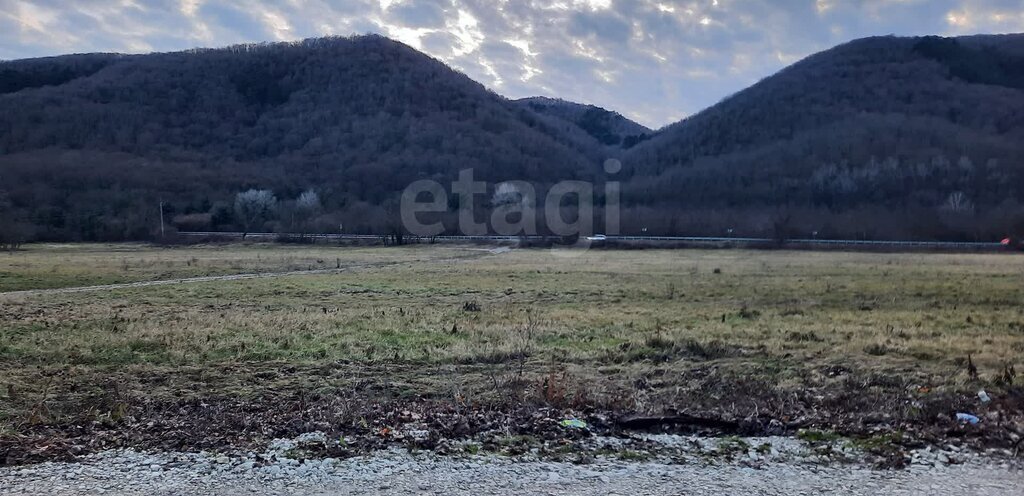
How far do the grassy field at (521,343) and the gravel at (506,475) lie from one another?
2.02 meters

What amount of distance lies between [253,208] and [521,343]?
113907mm

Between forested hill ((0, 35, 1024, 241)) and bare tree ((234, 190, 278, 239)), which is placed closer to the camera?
forested hill ((0, 35, 1024, 241))

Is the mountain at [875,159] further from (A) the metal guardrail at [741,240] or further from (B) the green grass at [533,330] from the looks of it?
(B) the green grass at [533,330]

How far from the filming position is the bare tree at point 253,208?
11188cm

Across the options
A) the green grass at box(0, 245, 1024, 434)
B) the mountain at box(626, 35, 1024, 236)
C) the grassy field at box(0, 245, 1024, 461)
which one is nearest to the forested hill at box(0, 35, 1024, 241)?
the mountain at box(626, 35, 1024, 236)

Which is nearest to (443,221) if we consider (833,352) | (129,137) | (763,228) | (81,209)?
(763,228)

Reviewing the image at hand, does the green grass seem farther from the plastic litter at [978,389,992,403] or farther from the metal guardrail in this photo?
the metal guardrail

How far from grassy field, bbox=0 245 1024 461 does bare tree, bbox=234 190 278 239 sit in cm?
8482

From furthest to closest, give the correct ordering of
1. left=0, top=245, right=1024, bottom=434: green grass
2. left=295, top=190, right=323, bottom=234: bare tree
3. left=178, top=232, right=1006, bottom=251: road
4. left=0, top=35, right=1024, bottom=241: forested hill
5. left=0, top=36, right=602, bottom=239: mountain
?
1. left=0, top=36, right=602, bottom=239: mountain
2. left=295, top=190, right=323, bottom=234: bare tree
3. left=0, top=35, right=1024, bottom=241: forested hill
4. left=178, top=232, right=1006, bottom=251: road
5. left=0, top=245, right=1024, bottom=434: green grass

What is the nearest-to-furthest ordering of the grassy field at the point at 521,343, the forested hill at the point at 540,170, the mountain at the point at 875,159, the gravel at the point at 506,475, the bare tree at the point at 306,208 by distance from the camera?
the gravel at the point at 506,475 < the grassy field at the point at 521,343 < the forested hill at the point at 540,170 < the bare tree at the point at 306,208 < the mountain at the point at 875,159

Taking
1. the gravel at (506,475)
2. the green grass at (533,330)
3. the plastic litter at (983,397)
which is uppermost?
the gravel at (506,475)

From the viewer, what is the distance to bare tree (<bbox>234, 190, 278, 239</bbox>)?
112m

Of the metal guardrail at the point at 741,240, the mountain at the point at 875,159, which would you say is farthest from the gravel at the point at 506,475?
the mountain at the point at 875,159

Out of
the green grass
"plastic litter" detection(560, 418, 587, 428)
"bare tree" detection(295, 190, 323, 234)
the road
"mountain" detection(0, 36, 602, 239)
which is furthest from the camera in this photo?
"mountain" detection(0, 36, 602, 239)
